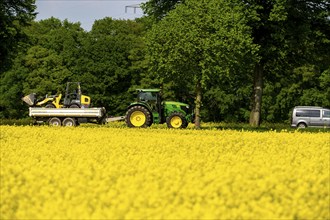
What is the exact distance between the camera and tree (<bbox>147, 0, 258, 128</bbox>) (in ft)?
87.8

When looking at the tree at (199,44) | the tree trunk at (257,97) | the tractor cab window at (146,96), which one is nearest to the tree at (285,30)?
the tree trunk at (257,97)

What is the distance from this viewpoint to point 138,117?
27.4m

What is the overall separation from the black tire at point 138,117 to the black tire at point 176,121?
1.01 metres

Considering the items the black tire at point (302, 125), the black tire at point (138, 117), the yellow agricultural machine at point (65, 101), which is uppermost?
the yellow agricultural machine at point (65, 101)

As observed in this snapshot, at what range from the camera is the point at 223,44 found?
26.6 metres

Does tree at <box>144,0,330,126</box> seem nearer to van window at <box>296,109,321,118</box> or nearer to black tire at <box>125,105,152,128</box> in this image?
van window at <box>296,109,321,118</box>

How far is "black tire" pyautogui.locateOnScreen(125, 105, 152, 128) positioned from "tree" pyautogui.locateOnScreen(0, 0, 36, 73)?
11.2m

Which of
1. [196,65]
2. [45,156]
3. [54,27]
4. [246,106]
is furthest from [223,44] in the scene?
[54,27]

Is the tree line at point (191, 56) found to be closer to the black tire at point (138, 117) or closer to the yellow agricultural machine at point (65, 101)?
the black tire at point (138, 117)

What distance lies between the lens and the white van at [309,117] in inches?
1656

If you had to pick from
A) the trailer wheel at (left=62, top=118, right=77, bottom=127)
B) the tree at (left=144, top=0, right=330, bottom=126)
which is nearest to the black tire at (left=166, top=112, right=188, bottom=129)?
the trailer wheel at (left=62, top=118, right=77, bottom=127)

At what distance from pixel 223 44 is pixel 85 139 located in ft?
40.5

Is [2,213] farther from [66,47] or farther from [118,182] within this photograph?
[66,47]

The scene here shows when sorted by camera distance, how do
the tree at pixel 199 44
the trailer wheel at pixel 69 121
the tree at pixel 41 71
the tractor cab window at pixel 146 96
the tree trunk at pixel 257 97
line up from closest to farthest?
the tree at pixel 199 44, the tractor cab window at pixel 146 96, the trailer wheel at pixel 69 121, the tree trunk at pixel 257 97, the tree at pixel 41 71
